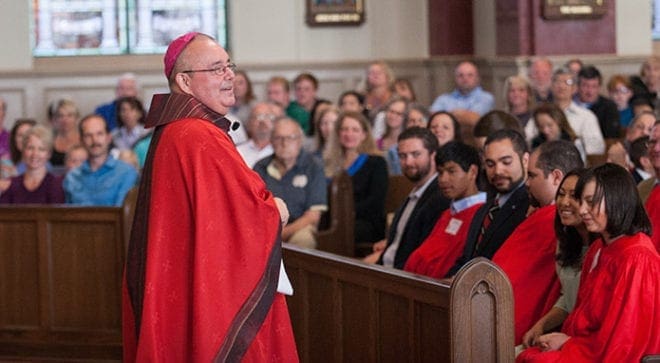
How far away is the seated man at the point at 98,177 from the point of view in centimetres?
890

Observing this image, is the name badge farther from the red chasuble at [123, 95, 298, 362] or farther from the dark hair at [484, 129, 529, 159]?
the red chasuble at [123, 95, 298, 362]

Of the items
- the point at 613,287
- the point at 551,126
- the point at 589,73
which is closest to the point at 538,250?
the point at 613,287

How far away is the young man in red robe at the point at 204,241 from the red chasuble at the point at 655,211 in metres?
1.76

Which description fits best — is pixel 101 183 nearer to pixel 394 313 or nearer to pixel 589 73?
pixel 394 313

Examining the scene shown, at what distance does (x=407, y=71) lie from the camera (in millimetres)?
15203

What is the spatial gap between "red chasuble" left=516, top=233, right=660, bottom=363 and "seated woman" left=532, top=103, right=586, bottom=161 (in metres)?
4.32

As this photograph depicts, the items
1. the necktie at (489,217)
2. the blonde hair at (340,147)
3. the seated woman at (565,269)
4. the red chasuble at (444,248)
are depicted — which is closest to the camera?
the seated woman at (565,269)

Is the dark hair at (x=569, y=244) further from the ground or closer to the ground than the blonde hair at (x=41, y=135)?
closer to the ground

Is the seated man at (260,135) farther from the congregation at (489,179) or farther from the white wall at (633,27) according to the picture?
the white wall at (633,27)

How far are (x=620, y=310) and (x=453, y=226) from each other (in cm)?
195

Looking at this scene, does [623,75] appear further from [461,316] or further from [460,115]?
[461,316]

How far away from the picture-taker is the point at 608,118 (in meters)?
11.1

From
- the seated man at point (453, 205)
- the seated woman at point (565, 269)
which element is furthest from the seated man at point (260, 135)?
the seated woman at point (565, 269)

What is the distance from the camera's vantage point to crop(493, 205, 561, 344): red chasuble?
557cm
